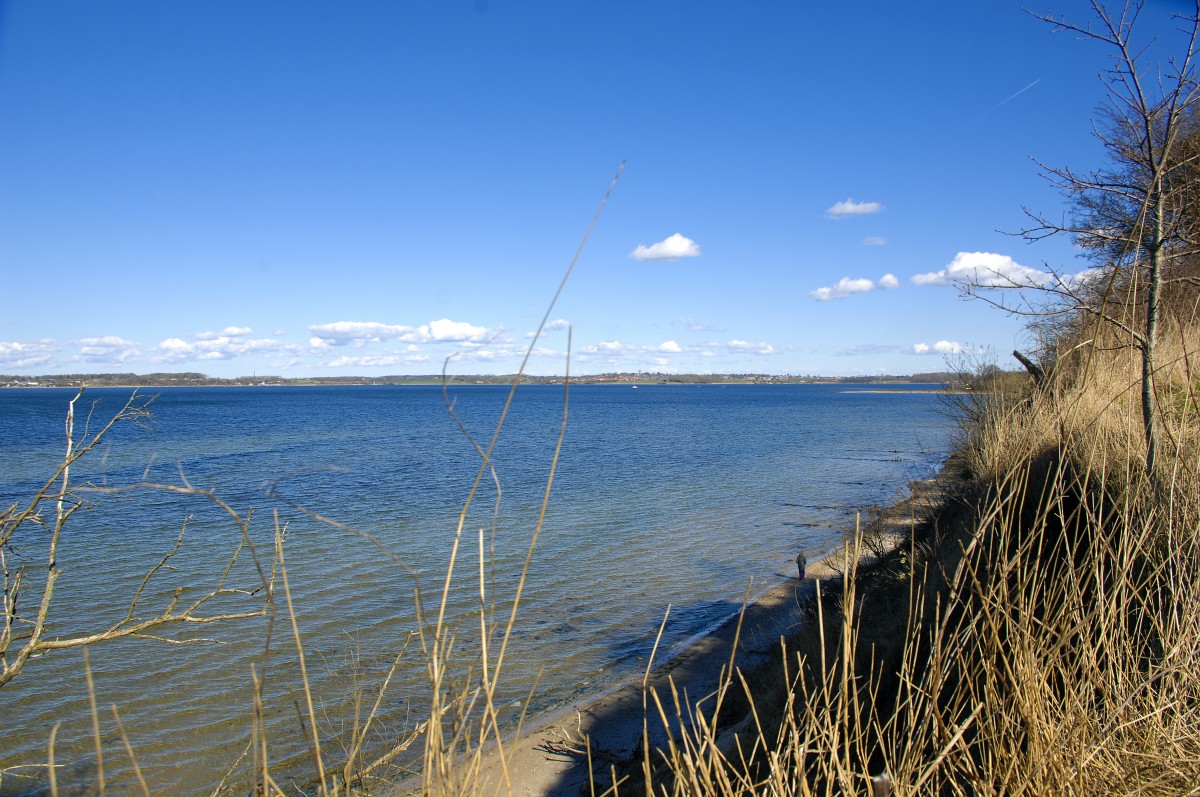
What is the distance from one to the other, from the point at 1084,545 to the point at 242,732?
29.0 ft

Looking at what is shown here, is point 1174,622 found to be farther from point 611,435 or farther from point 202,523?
point 611,435

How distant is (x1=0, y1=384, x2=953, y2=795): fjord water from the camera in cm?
901

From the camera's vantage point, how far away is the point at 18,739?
8.75 metres

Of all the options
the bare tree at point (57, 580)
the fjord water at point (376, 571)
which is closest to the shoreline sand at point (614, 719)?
the fjord water at point (376, 571)

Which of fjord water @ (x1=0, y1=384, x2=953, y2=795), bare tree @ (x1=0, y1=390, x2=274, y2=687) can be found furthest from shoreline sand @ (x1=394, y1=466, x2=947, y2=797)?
bare tree @ (x1=0, y1=390, x2=274, y2=687)

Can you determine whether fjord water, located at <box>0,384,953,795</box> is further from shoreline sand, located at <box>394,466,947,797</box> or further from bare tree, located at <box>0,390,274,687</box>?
shoreline sand, located at <box>394,466,947,797</box>

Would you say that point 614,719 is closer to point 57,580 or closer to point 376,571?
point 376,571

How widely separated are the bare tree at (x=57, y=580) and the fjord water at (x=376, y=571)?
22cm

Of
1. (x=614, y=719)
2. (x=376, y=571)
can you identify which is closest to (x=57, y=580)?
(x=376, y=571)

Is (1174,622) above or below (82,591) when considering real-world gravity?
above

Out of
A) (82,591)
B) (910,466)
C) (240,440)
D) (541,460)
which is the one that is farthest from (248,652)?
(240,440)

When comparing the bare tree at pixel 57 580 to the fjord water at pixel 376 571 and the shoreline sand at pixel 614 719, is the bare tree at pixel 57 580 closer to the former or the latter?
the fjord water at pixel 376 571

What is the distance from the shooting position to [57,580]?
541 inches

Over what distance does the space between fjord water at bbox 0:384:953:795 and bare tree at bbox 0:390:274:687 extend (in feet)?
0.74
